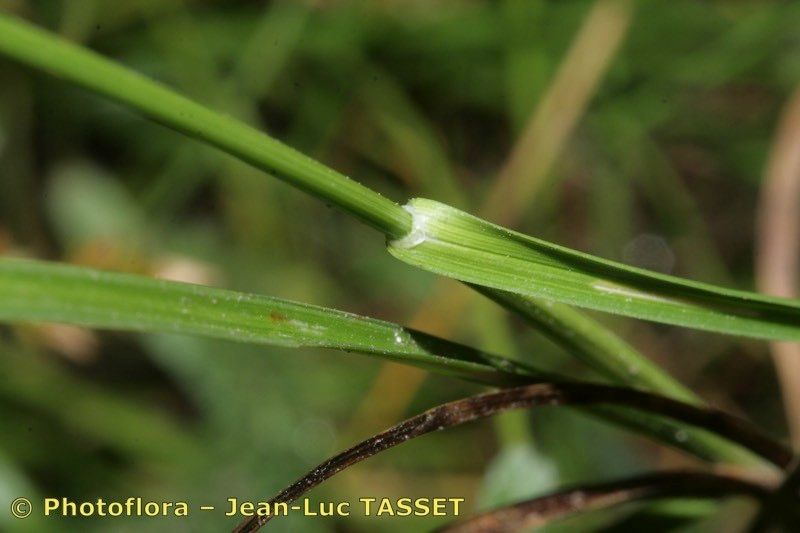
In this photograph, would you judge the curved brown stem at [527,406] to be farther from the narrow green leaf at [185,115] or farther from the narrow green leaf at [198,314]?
the narrow green leaf at [185,115]

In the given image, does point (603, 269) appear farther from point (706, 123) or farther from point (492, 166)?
point (706, 123)

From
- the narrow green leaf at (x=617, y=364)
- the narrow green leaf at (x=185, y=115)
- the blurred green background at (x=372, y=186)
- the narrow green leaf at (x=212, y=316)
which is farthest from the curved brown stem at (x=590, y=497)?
the blurred green background at (x=372, y=186)

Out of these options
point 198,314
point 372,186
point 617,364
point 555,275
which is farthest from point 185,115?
point 372,186

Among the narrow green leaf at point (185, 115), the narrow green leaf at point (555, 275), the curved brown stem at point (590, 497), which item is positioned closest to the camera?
the narrow green leaf at point (185, 115)

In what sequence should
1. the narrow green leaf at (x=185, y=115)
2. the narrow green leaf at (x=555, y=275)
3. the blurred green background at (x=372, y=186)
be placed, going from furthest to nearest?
the blurred green background at (x=372, y=186)
the narrow green leaf at (x=555, y=275)
the narrow green leaf at (x=185, y=115)

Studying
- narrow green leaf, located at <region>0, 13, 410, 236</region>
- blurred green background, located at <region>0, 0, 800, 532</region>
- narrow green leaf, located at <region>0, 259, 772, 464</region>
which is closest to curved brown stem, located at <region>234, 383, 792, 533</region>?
narrow green leaf, located at <region>0, 259, 772, 464</region>

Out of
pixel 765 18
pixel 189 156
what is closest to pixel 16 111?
pixel 189 156

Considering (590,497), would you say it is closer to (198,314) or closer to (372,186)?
(198,314)
